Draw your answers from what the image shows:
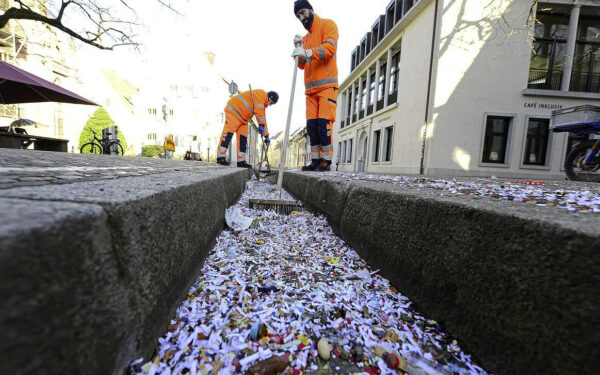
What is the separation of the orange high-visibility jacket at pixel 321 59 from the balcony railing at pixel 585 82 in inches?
533

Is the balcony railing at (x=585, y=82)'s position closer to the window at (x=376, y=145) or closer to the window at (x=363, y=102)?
the window at (x=376, y=145)

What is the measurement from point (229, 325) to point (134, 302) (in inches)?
14.4

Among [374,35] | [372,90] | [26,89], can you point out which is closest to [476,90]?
[372,90]

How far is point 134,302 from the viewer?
0.62 m

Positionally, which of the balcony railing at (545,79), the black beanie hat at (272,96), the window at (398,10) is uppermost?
the window at (398,10)

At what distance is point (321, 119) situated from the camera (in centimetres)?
451

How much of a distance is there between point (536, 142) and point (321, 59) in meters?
12.1

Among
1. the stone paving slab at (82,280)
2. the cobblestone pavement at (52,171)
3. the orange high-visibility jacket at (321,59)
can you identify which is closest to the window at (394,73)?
the orange high-visibility jacket at (321,59)

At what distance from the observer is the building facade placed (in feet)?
34.6

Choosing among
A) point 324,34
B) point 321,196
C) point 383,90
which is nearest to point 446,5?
point 383,90

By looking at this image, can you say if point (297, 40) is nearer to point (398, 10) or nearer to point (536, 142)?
point (536, 142)

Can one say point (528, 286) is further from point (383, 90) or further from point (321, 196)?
point (383, 90)

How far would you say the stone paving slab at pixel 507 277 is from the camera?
496 mm

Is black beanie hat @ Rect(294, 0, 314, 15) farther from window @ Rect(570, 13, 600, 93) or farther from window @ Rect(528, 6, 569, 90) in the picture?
window @ Rect(570, 13, 600, 93)
